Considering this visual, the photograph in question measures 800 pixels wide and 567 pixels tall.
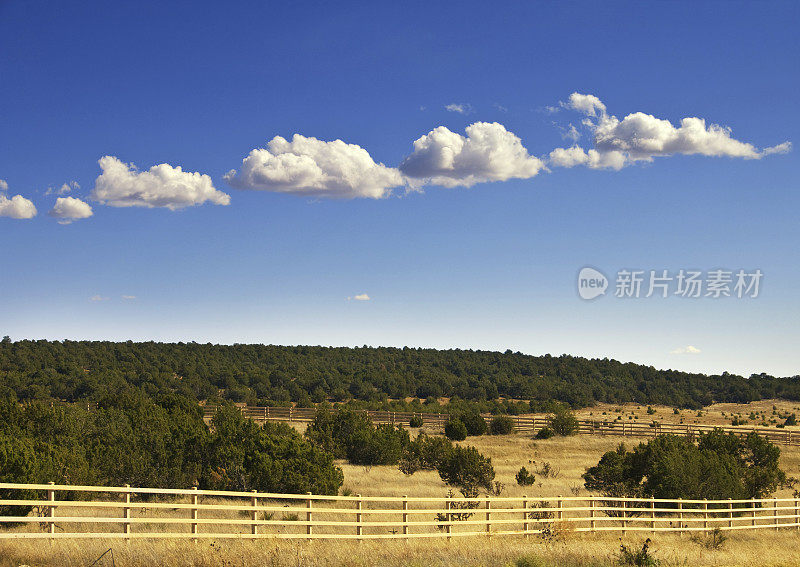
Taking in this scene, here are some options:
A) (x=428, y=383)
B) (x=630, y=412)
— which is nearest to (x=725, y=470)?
(x=630, y=412)

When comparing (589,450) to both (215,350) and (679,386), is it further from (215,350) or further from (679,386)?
(215,350)

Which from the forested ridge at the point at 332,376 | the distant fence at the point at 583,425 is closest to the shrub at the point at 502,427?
the distant fence at the point at 583,425

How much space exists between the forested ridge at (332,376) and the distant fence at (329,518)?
172ft

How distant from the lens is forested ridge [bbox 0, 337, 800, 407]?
287 ft

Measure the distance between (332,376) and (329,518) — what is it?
82.9 metres

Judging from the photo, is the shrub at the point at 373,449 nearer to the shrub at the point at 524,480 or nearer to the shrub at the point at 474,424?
the shrub at the point at 524,480

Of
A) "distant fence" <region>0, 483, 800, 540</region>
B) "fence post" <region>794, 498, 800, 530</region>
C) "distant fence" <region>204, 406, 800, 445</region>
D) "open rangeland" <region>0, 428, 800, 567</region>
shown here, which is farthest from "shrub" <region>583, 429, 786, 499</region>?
"distant fence" <region>204, 406, 800, 445</region>

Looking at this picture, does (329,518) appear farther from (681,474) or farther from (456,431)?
(456,431)

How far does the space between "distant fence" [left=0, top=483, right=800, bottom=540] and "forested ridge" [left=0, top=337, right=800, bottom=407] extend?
5253cm

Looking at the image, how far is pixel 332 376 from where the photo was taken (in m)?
107

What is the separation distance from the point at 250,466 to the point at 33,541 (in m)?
15.1

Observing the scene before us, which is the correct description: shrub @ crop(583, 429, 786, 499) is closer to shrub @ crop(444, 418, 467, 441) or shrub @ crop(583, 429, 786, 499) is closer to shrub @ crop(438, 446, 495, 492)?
shrub @ crop(438, 446, 495, 492)

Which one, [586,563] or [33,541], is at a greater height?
[33,541]

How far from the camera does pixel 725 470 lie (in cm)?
3052
